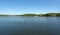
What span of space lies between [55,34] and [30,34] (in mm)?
2307

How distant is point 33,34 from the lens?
299 inches

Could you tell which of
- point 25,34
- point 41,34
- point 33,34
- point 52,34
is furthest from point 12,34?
point 52,34

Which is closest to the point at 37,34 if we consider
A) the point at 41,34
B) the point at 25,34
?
the point at 41,34

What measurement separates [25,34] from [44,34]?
1711mm

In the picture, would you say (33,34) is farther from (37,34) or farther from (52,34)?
(52,34)

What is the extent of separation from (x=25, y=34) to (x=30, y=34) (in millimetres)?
457

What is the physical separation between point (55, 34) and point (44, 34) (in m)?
1.07

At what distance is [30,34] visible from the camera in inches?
298

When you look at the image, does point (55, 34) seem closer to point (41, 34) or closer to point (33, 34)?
point (41, 34)

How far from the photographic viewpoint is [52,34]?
7.62 meters

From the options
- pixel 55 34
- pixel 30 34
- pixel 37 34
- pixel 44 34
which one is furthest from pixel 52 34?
pixel 30 34

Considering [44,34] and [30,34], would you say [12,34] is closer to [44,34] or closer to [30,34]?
[30,34]

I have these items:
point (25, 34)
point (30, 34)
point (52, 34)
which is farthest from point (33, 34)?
point (52, 34)

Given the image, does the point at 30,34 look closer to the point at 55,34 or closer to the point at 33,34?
the point at 33,34
